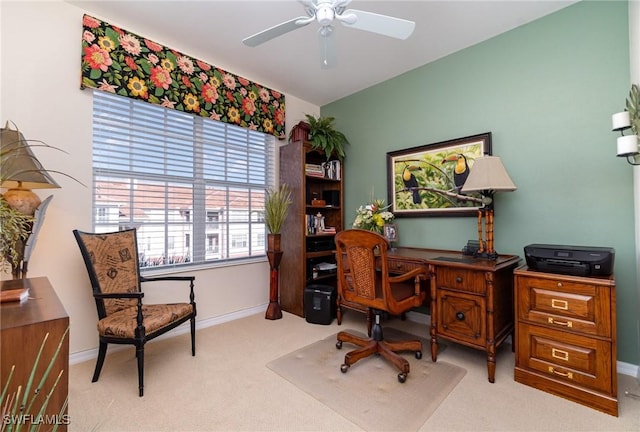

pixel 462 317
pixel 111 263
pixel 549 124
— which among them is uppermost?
pixel 549 124

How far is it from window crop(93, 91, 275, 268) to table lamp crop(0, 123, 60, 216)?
57cm

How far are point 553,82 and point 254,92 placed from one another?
9.34ft

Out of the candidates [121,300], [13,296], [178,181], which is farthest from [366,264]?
[178,181]

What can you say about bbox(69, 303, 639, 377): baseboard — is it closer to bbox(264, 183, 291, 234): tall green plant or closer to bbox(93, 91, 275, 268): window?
bbox(93, 91, 275, 268): window

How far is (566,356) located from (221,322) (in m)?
2.90

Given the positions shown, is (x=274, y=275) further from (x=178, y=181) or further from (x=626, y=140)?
(x=626, y=140)

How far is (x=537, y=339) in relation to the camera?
6.16 ft

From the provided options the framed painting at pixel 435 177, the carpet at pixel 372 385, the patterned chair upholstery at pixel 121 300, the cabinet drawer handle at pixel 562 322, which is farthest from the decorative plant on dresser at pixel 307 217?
the cabinet drawer handle at pixel 562 322

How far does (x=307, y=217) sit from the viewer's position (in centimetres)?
354

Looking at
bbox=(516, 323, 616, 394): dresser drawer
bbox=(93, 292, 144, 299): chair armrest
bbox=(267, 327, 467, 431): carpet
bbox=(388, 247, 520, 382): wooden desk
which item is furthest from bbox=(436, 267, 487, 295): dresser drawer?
bbox=(93, 292, 144, 299): chair armrest

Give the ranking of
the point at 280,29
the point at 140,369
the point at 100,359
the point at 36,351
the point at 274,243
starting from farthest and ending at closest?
the point at 274,243 < the point at 100,359 < the point at 140,369 < the point at 280,29 < the point at 36,351

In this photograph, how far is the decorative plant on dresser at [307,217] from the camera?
3.34m

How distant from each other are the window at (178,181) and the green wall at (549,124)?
1.89 m

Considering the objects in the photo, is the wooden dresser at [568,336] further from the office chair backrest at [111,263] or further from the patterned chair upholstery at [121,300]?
the office chair backrest at [111,263]
